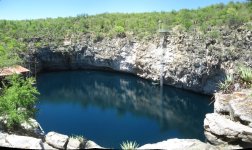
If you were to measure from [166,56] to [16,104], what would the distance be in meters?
14.9

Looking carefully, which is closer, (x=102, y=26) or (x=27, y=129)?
(x=27, y=129)

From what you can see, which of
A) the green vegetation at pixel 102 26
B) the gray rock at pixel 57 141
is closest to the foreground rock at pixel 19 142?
the gray rock at pixel 57 141

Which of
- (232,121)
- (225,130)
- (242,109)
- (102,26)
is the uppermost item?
(102,26)

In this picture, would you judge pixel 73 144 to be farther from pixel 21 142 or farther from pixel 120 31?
pixel 120 31

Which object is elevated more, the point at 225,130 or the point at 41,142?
the point at 225,130

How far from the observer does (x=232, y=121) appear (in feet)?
26.4

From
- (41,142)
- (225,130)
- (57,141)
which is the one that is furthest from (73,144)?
(225,130)

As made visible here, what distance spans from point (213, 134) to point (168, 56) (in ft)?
51.0

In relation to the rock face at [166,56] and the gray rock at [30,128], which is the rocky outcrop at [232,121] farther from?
the rock face at [166,56]

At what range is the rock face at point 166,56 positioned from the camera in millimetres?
19719

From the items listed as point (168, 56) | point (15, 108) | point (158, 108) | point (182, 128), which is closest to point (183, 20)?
point (168, 56)

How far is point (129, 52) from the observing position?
86.6 feet

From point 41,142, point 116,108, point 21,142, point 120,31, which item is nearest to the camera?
point 21,142

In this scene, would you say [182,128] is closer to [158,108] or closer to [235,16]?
[158,108]
